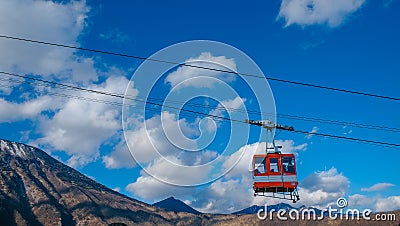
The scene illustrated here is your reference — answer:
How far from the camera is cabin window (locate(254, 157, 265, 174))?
41.8m

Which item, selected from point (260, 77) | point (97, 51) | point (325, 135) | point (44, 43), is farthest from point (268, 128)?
point (44, 43)

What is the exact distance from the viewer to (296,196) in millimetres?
39844

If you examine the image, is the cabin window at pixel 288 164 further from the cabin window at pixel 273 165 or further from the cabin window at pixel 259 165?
the cabin window at pixel 259 165

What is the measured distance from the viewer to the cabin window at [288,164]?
41.5 metres

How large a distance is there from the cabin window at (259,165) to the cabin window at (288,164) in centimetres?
217

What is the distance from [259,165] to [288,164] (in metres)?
3.04

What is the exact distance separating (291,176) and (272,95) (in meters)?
18.3

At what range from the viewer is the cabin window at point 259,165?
137ft

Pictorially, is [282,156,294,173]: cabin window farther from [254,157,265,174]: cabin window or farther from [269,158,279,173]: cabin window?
[254,157,265,174]: cabin window

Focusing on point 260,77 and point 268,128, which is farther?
point 268,128

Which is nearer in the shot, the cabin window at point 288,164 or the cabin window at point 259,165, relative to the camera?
the cabin window at point 288,164

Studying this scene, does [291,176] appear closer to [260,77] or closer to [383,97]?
[383,97]

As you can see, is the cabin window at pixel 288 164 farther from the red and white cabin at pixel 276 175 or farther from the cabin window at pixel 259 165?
the cabin window at pixel 259 165

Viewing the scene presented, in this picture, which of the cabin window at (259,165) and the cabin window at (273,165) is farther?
the cabin window at (259,165)
